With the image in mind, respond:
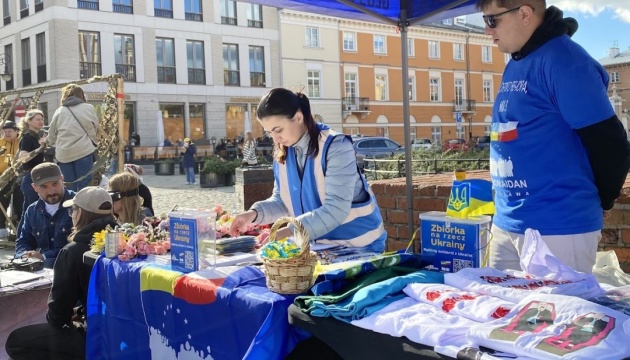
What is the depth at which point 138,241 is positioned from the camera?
3.18 metres

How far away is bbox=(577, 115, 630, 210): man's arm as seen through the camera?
7.57ft

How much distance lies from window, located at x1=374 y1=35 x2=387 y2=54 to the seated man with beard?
39452 millimetres

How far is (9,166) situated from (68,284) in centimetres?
652

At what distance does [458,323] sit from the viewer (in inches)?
68.1

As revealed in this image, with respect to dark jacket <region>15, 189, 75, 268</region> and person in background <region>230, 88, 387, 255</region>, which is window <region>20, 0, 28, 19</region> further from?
person in background <region>230, 88, 387, 255</region>

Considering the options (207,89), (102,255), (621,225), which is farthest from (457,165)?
(207,89)

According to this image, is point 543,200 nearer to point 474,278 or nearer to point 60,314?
point 474,278

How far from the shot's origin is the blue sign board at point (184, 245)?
2.73 metres

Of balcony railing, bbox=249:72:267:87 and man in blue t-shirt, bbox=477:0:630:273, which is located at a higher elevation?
balcony railing, bbox=249:72:267:87

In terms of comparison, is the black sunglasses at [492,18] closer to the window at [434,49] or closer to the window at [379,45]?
the window at [379,45]

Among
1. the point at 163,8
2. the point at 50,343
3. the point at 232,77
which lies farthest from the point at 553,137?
the point at 232,77

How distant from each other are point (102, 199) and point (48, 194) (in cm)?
145

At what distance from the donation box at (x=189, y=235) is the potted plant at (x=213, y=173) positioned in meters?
14.4

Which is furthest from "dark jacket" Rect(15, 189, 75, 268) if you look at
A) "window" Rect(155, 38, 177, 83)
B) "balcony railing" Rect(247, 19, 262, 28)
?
"balcony railing" Rect(247, 19, 262, 28)
